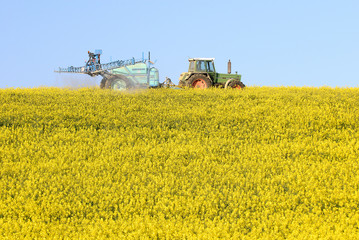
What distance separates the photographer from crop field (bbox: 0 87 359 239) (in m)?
7.66

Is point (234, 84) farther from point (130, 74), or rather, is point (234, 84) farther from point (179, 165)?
point (179, 165)

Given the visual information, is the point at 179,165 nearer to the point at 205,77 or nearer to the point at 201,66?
the point at 205,77

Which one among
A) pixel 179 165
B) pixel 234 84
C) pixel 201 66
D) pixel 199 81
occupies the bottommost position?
pixel 179 165

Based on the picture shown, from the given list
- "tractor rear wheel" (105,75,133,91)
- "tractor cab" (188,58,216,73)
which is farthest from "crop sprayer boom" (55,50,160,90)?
"tractor cab" (188,58,216,73)

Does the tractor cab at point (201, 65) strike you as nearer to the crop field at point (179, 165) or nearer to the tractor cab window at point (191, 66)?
the tractor cab window at point (191, 66)

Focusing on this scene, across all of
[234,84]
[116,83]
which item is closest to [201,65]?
[234,84]

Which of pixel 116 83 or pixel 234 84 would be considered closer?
pixel 116 83

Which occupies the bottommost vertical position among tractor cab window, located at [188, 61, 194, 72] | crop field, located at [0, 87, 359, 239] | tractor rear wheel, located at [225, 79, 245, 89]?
crop field, located at [0, 87, 359, 239]

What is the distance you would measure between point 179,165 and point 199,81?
11.0 meters

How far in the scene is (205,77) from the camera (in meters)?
20.9

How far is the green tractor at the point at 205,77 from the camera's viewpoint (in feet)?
68.2

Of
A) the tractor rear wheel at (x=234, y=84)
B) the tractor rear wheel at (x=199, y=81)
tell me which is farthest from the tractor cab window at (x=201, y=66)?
the tractor rear wheel at (x=234, y=84)

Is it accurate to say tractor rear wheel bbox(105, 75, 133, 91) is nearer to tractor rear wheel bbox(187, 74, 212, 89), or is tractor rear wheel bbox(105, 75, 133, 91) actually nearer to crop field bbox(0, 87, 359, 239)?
crop field bbox(0, 87, 359, 239)

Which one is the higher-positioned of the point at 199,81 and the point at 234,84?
the point at 199,81
